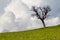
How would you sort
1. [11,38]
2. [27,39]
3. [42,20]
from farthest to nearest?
[42,20], [11,38], [27,39]

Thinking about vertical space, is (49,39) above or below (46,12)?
above

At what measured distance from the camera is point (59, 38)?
3581 centimetres

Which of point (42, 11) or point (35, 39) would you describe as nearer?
point (35, 39)

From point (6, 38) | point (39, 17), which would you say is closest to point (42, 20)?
point (39, 17)

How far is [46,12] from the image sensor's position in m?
89.4

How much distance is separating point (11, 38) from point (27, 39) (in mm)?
4331

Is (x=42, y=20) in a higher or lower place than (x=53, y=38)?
lower

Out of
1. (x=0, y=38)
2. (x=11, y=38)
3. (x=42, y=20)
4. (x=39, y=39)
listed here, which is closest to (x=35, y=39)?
(x=39, y=39)

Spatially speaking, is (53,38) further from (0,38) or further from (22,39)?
(0,38)

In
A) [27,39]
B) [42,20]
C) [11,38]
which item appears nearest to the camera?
[27,39]

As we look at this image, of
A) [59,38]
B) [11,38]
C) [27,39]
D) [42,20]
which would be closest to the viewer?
[59,38]

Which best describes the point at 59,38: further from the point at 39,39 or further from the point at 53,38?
the point at 39,39

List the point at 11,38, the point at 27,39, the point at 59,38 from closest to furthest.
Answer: the point at 59,38 → the point at 27,39 → the point at 11,38

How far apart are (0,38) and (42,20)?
49468mm
